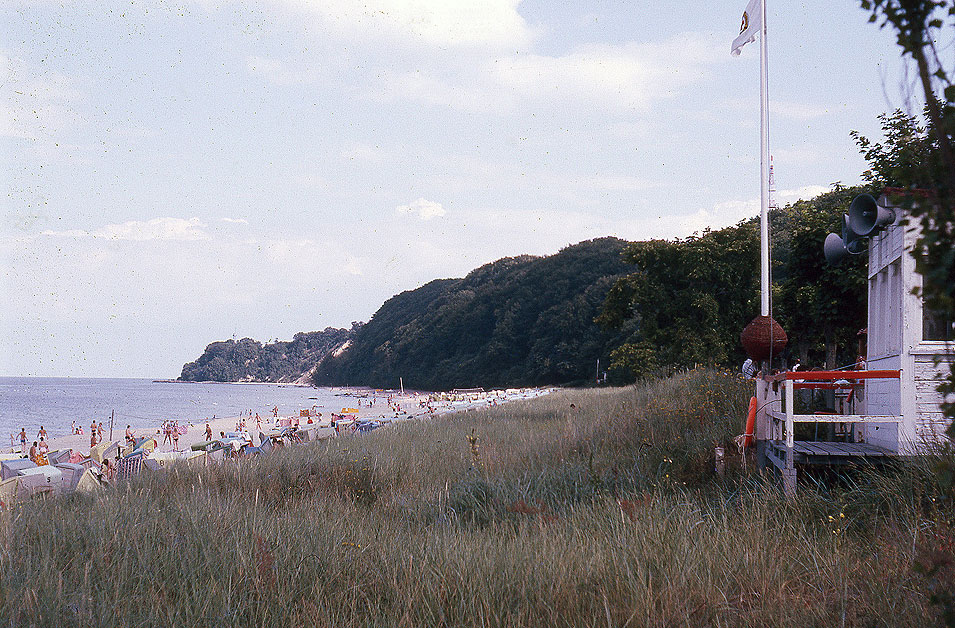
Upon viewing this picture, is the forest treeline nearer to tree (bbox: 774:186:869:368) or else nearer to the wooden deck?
tree (bbox: 774:186:869:368)

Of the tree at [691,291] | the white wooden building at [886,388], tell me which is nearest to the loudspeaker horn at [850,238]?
the white wooden building at [886,388]

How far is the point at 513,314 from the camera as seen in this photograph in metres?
89.5

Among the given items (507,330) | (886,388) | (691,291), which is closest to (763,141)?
(886,388)

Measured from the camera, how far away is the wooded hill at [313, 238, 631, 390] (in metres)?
76.5

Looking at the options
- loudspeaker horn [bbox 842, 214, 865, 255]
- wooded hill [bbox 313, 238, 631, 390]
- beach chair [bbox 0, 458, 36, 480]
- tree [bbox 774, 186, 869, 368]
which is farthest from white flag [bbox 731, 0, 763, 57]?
wooded hill [bbox 313, 238, 631, 390]

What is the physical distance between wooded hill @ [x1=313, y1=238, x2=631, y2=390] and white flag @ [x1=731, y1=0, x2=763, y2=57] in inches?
1902

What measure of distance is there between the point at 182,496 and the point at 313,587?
321 centimetres

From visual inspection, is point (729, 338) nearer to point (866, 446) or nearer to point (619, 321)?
point (619, 321)

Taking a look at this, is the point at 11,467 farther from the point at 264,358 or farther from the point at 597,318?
the point at 264,358

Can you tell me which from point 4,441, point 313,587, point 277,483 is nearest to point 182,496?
point 277,483

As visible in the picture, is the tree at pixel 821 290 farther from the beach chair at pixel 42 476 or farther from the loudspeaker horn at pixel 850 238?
the beach chair at pixel 42 476

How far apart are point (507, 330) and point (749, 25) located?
7633 centimetres

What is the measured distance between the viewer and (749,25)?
13484 millimetres

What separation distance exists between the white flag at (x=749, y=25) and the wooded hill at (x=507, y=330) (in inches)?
1902
